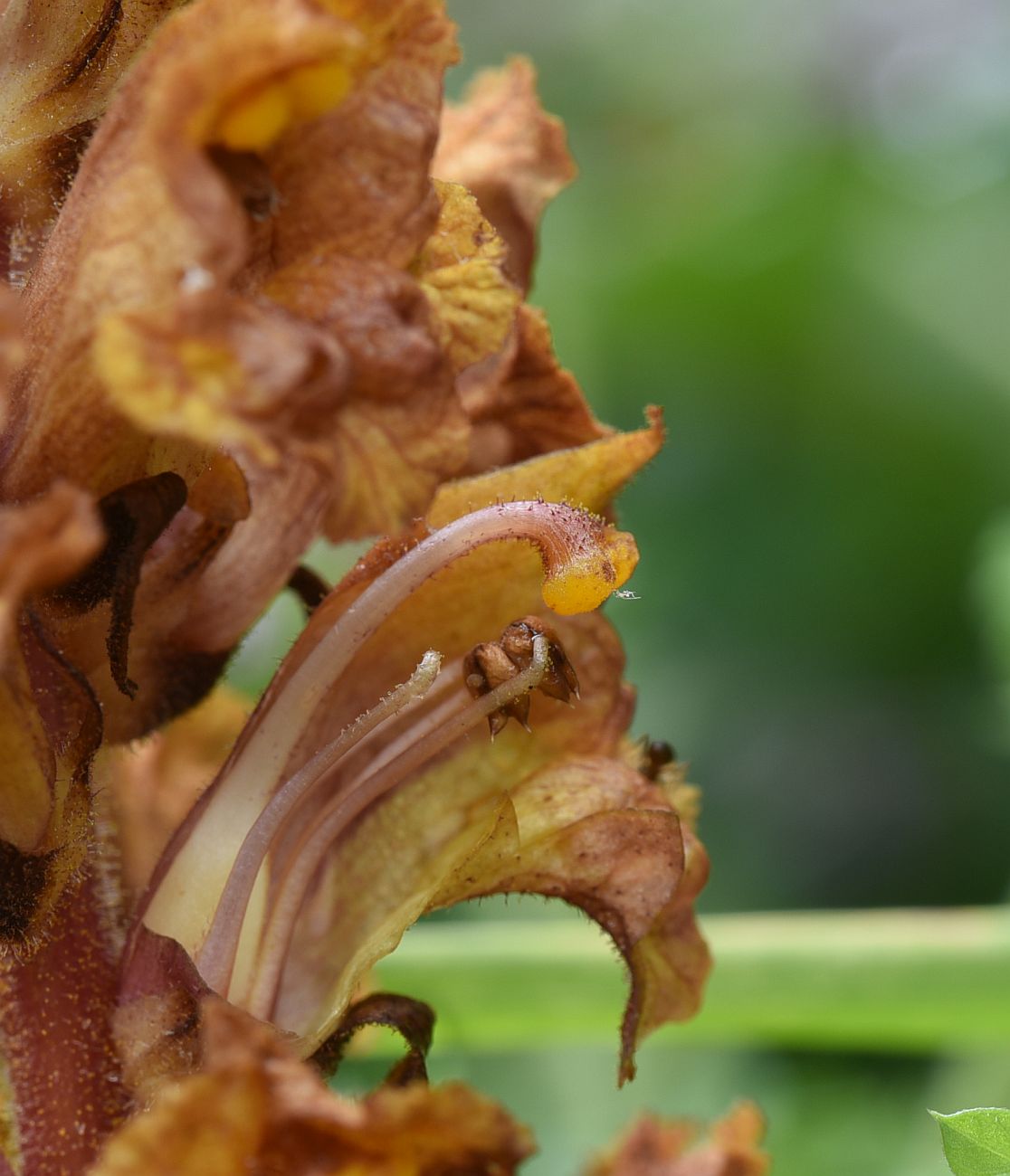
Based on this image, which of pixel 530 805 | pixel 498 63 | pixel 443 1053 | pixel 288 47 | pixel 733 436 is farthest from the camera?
pixel 498 63

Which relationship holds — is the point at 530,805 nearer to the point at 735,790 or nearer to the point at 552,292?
the point at 735,790

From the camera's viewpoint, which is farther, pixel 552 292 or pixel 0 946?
pixel 552 292

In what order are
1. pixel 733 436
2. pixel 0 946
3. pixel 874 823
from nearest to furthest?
pixel 0 946, pixel 874 823, pixel 733 436

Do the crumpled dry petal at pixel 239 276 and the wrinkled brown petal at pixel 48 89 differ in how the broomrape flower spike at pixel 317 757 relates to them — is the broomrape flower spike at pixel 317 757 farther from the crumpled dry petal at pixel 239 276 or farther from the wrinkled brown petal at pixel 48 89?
the wrinkled brown petal at pixel 48 89

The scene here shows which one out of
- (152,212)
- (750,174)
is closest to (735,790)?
(750,174)

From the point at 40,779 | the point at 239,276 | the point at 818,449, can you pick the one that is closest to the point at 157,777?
the point at 40,779

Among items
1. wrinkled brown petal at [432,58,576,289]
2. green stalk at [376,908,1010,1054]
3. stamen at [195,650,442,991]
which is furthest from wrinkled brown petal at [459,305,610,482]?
green stalk at [376,908,1010,1054]

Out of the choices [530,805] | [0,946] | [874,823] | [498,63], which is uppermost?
[498,63]

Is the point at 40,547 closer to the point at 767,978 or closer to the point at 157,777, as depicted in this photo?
the point at 157,777
